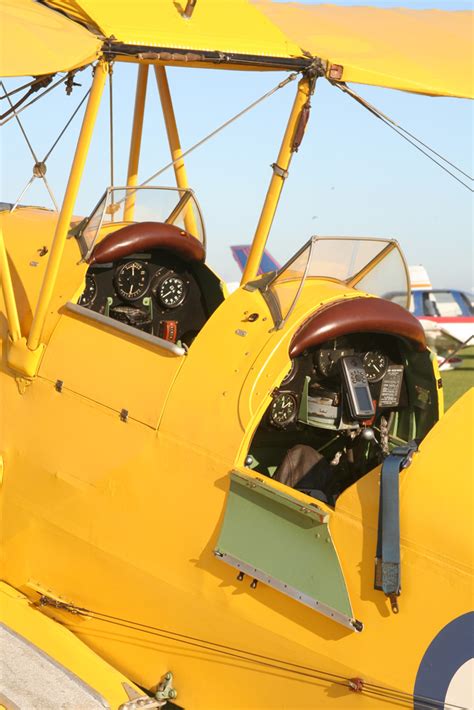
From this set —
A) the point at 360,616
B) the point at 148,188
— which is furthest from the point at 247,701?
the point at 148,188

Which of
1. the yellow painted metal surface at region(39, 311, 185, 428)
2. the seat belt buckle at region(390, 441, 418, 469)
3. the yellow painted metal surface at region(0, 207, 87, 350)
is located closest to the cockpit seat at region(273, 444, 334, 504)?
the yellow painted metal surface at region(39, 311, 185, 428)

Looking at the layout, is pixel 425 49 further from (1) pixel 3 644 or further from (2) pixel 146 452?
(1) pixel 3 644

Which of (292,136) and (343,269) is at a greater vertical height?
(292,136)

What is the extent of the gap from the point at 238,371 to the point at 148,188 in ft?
7.78

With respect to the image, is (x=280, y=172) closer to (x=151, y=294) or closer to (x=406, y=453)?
(x=151, y=294)

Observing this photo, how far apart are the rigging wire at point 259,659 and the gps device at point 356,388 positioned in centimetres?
139

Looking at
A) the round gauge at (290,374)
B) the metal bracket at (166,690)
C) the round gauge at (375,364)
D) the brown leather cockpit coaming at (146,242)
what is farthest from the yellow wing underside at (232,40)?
the metal bracket at (166,690)

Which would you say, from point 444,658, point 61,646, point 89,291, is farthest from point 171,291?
point 444,658

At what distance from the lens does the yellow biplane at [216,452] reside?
4.12 meters

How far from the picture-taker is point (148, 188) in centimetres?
672

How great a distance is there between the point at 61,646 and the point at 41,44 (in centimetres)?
334

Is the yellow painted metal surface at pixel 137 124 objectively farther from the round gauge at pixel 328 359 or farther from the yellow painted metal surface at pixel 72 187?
the round gauge at pixel 328 359

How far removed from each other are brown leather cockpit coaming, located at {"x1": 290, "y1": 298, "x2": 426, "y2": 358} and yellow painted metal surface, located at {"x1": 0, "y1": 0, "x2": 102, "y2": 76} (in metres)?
1.89

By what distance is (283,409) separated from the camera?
17.2 feet
